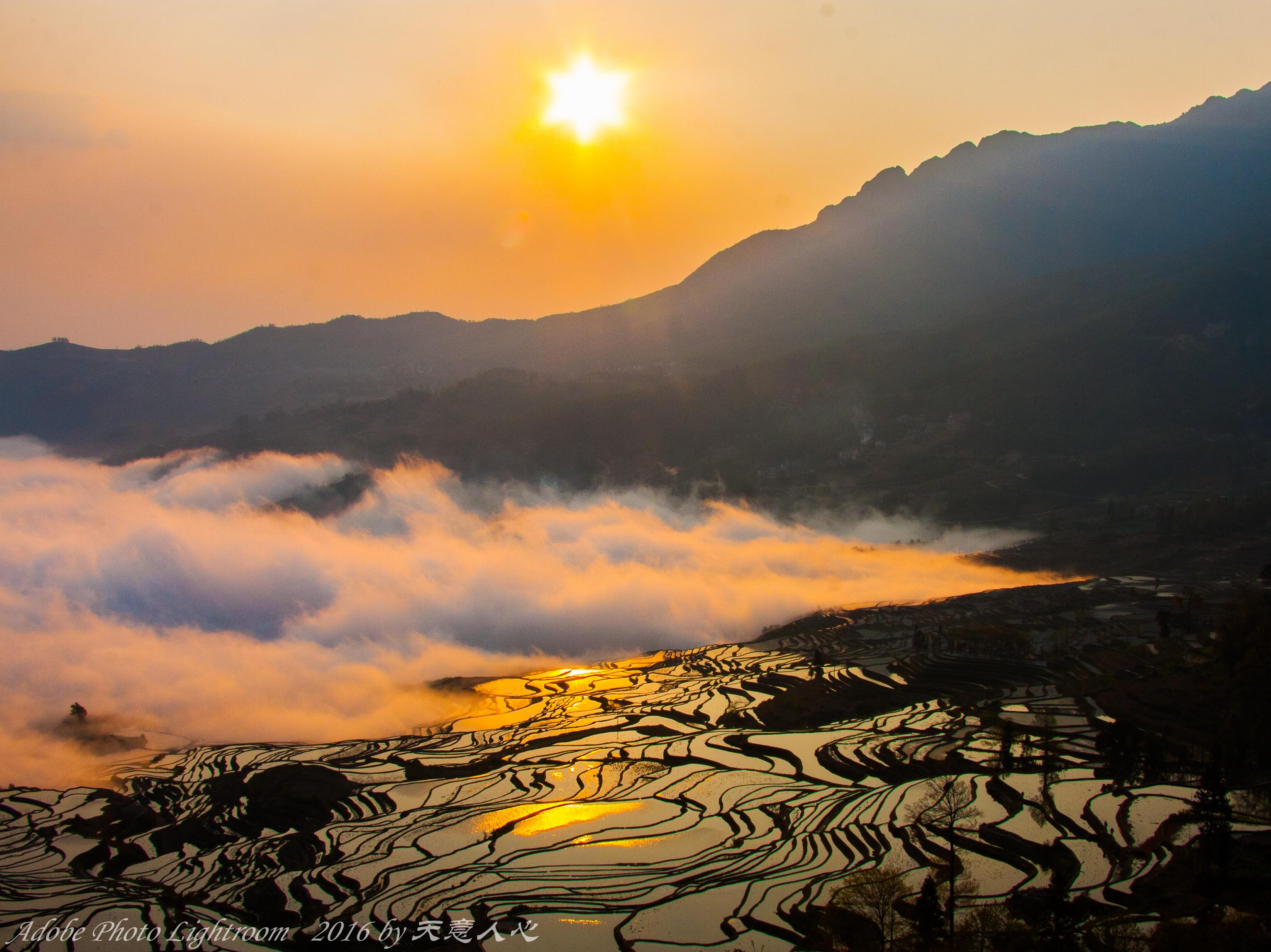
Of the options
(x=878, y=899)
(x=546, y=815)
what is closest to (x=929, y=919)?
(x=878, y=899)

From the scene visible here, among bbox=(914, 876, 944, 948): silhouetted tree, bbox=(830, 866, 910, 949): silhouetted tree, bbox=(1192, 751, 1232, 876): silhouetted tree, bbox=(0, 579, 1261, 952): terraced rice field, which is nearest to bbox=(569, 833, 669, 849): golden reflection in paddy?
bbox=(0, 579, 1261, 952): terraced rice field

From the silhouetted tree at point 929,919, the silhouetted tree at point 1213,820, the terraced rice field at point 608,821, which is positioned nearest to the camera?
the silhouetted tree at point 929,919

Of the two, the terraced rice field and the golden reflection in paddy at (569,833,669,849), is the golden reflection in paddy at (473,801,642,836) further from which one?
the golden reflection in paddy at (569,833,669,849)

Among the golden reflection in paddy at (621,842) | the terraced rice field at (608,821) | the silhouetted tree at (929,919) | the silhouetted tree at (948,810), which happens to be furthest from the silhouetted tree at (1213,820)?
the golden reflection in paddy at (621,842)

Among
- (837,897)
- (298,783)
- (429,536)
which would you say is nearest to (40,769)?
(298,783)

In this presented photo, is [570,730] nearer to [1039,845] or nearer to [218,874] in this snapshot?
[218,874]

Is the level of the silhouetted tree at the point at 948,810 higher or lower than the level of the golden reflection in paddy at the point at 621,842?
lower

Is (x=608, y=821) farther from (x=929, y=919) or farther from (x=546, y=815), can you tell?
(x=929, y=919)

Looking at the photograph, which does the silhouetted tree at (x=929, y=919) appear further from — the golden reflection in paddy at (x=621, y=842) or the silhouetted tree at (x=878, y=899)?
the golden reflection in paddy at (x=621, y=842)
